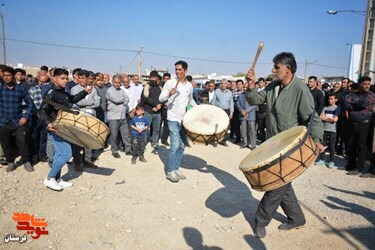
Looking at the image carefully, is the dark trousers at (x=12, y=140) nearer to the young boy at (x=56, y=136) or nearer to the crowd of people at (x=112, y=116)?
the crowd of people at (x=112, y=116)

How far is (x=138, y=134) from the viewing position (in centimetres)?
720

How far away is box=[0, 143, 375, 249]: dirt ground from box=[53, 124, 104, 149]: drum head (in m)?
0.88

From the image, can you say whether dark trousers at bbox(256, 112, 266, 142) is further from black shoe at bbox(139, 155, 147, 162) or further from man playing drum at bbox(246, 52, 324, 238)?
man playing drum at bbox(246, 52, 324, 238)

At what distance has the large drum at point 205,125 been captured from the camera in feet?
17.0

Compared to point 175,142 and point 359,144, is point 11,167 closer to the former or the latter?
point 175,142

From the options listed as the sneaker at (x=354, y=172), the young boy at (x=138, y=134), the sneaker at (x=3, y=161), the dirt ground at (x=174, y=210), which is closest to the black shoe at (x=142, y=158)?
the young boy at (x=138, y=134)

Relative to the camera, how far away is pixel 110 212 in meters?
4.25

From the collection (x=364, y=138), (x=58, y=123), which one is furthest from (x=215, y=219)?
(x=364, y=138)

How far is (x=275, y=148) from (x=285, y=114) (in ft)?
2.07

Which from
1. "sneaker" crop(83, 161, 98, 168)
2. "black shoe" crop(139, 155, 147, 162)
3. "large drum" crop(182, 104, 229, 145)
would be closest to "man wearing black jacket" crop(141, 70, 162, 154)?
"black shoe" crop(139, 155, 147, 162)

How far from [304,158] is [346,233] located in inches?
63.6

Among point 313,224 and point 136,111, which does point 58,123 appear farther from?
point 313,224

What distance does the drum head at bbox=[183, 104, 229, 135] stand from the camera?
5191 millimetres

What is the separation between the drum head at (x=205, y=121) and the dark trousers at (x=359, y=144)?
342cm
